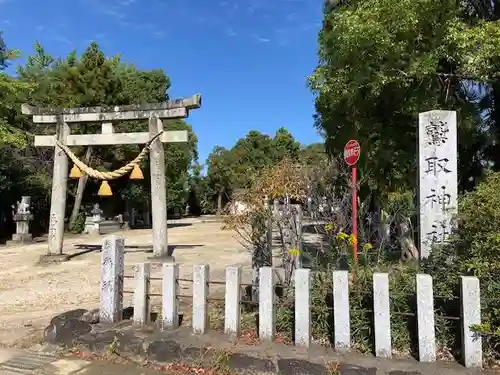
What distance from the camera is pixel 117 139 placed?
39.4ft

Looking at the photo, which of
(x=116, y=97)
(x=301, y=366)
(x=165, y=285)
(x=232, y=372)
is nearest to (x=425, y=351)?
(x=301, y=366)

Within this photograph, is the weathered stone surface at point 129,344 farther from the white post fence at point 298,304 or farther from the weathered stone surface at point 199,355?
the weathered stone surface at point 199,355

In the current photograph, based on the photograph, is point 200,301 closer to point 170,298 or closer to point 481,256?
point 170,298

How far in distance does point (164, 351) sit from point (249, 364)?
91 cm

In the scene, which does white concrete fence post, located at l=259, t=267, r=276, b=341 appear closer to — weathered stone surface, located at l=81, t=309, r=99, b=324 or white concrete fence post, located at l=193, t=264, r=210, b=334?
white concrete fence post, located at l=193, t=264, r=210, b=334

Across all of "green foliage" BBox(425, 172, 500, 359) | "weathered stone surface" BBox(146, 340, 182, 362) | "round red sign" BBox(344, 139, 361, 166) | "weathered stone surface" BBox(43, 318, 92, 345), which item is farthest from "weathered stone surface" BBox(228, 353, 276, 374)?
"round red sign" BBox(344, 139, 361, 166)

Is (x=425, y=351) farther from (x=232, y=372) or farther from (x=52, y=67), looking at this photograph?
(x=52, y=67)

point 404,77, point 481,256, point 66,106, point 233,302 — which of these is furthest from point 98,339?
point 66,106

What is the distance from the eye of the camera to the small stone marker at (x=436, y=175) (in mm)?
5789

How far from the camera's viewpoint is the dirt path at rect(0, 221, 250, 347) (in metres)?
6.05

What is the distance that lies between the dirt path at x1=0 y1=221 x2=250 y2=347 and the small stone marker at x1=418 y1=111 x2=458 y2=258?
3.83 metres

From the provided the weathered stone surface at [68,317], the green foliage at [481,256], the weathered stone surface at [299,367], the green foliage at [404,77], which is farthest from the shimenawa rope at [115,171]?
the weathered stone surface at [299,367]

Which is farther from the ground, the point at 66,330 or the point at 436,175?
the point at 436,175

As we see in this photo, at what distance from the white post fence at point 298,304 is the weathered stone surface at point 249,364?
1.32 ft
